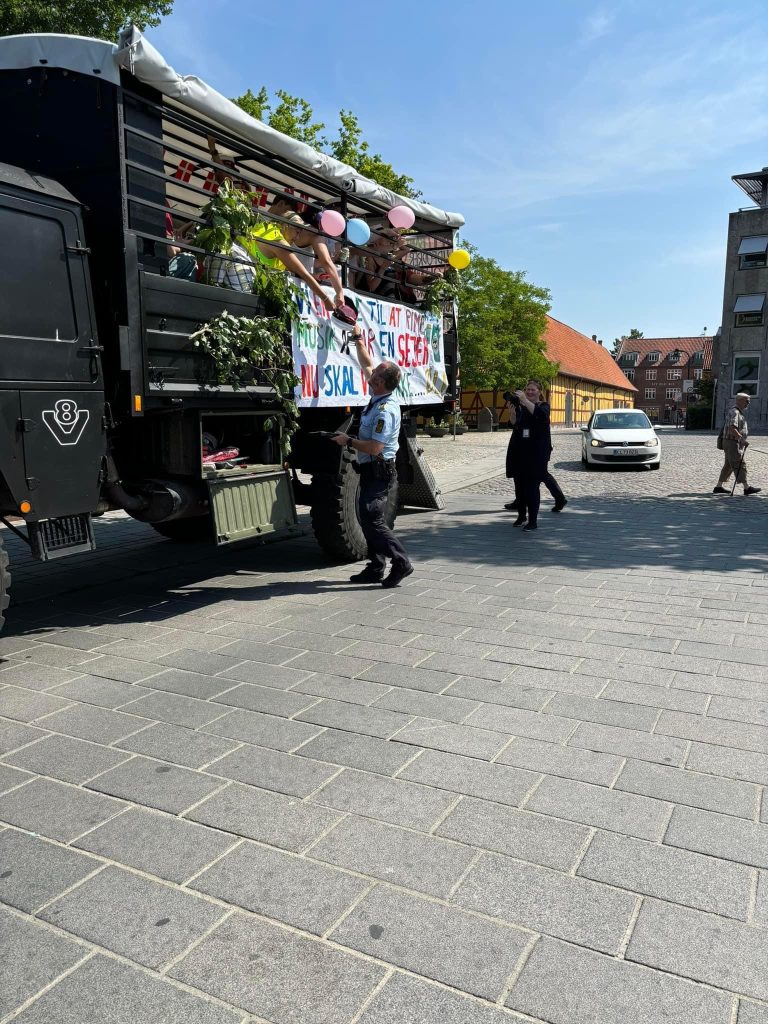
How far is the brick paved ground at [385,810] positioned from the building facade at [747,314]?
129ft

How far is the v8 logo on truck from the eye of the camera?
448 centimetres

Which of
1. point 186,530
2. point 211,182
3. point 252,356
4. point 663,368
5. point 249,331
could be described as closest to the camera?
point 249,331

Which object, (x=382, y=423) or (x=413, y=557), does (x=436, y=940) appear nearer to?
(x=382, y=423)

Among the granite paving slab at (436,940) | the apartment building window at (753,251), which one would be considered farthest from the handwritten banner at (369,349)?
the apartment building window at (753,251)

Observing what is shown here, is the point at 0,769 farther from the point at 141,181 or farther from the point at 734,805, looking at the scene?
the point at 141,181

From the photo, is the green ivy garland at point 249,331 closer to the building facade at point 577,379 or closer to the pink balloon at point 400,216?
the pink balloon at point 400,216

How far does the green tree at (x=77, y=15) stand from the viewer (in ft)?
45.4

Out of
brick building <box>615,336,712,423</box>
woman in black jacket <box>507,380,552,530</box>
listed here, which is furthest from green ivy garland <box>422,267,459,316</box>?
brick building <box>615,336,712,423</box>

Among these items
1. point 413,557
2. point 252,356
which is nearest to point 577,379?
point 413,557

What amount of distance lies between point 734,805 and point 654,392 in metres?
109

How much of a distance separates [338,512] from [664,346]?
→ 358 feet

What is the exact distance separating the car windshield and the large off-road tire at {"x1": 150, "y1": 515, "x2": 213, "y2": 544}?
12663 millimetres

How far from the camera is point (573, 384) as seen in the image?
202ft

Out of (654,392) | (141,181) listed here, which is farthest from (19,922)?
(654,392)
